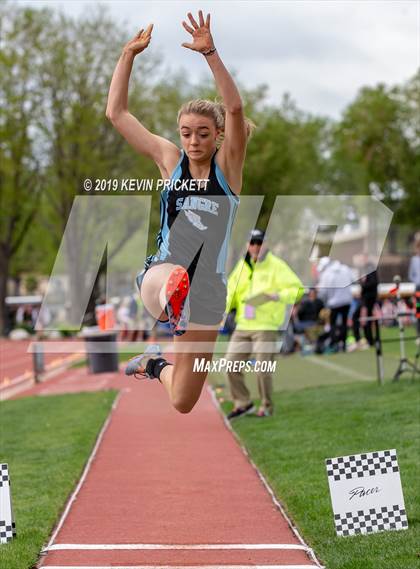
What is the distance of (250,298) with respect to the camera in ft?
40.8

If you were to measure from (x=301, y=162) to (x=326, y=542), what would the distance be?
4497cm

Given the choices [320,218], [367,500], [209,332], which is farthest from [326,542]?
[320,218]

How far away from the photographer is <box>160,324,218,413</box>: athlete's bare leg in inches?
226

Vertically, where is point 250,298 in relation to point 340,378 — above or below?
above

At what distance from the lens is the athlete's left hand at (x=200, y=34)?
547 centimetres

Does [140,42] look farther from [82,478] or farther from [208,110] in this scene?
[82,478]

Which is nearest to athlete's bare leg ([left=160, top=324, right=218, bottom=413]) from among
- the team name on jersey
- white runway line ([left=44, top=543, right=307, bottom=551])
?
the team name on jersey

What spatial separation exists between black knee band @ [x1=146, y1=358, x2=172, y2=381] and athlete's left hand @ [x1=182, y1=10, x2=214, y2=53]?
80.8 inches

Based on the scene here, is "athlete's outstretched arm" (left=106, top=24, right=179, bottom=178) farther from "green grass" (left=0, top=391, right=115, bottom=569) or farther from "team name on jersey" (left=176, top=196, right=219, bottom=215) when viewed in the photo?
"green grass" (left=0, top=391, right=115, bottom=569)

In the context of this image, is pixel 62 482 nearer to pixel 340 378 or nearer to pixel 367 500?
pixel 367 500

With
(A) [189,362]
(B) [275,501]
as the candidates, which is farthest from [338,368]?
(A) [189,362]

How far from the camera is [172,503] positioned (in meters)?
8.27

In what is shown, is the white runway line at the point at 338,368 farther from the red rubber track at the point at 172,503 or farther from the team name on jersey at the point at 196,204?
the team name on jersey at the point at 196,204

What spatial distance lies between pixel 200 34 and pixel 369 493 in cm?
332
